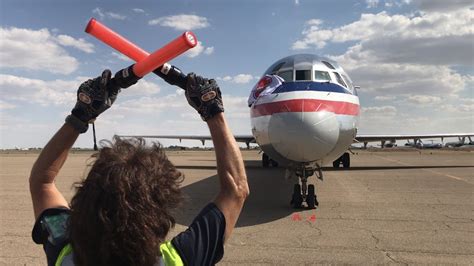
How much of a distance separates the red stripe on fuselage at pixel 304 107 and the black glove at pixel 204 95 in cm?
593

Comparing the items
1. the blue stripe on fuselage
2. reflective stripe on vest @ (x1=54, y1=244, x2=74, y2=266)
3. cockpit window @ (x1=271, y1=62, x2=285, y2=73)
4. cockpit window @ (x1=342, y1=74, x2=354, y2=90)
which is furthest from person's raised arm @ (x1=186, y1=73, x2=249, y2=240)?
cockpit window @ (x1=342, y1=74, x2=354, y2=90)

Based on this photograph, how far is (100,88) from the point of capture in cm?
176

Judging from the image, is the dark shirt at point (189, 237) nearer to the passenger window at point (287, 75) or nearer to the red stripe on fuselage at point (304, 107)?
the red stripe on fuselage at point (304, 107)

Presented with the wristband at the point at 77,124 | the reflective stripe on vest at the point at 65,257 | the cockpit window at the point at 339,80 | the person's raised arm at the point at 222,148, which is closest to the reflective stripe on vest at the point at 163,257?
the reflective stripe on vest at the point at 65,257

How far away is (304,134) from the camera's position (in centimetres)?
750

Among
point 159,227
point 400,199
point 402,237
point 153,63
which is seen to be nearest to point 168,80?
point 153,63

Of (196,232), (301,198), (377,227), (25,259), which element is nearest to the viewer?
(196,232)

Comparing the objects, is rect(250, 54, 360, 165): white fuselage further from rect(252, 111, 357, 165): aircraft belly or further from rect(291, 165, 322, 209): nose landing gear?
rect(291, 165, 322, 209): nose landing gear

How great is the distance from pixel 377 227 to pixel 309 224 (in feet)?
3.69

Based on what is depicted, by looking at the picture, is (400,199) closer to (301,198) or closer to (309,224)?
(301,198)

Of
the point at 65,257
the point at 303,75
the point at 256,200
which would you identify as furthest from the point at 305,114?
the point at 65,257

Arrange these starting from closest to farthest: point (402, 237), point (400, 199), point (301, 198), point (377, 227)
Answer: point (402, 237) → point (377, 227) → point (301, 198) → point (400, 199)

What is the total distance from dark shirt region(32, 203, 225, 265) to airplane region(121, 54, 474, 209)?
5813 millimetres

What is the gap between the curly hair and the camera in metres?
1.42
